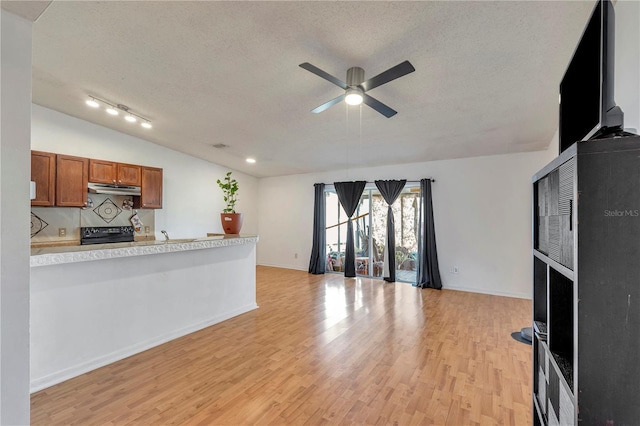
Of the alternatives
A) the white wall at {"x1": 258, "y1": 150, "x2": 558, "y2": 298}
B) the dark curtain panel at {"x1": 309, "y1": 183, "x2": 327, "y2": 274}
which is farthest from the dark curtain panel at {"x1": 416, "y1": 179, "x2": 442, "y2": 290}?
the dark curtain panel at {"x1": 309, "y1": 183, "x2": 327, "y2": 274}

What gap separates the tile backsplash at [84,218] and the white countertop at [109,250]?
2741 mm

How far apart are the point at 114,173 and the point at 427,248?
5.83 m

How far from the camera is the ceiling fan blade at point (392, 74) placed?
2.03 metres

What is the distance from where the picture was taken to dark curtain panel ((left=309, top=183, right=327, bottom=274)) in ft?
21.4

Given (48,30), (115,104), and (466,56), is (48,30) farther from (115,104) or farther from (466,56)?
(466,56)

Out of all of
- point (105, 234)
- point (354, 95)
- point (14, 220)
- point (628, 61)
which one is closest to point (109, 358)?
point (14, 220)

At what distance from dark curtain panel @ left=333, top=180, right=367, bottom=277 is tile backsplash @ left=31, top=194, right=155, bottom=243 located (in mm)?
4017

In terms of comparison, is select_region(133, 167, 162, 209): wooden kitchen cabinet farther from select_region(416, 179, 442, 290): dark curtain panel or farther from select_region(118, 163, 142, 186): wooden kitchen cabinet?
select_region(416, 179, 442, 290): dark curtain panel

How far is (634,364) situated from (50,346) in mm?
3406

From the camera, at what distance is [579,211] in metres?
0.75

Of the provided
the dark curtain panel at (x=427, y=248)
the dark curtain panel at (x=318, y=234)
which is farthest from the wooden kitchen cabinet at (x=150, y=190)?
the dark curtain panel at (x=427, y=248)

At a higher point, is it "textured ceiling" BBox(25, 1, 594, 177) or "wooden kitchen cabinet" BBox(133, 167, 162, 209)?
"textured ceiling" BBox(25, 1, 594, 177)

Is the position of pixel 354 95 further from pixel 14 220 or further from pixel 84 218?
pixel 84 218

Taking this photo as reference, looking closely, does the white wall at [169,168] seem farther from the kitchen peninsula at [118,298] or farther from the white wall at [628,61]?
the white wall at [628,61]
